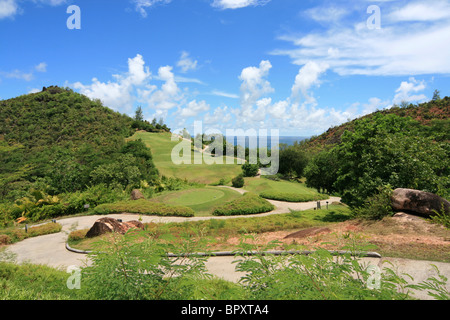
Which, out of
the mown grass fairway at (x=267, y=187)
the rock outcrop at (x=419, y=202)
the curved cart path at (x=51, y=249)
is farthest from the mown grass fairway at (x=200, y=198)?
the rock outcrop at (x=419, y=202)

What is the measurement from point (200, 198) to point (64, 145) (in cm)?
5031

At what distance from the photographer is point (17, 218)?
763 inches

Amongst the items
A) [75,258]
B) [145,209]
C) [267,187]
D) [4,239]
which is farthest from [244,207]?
[4,239]

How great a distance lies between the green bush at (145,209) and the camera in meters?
19.7

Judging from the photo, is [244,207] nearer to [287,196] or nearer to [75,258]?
[287,196]

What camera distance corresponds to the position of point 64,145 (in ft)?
197

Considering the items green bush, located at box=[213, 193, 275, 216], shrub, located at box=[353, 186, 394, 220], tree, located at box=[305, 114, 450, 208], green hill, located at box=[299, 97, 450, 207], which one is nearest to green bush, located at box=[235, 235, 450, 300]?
shrub, located at box=[353, 186, 394, 220]

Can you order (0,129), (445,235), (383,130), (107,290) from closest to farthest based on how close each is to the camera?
(107,290) → (445,235) → (383,130) → (0,129)

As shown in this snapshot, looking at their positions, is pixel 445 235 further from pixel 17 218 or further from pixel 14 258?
pixel 17 218

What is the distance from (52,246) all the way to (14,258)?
6.57ft

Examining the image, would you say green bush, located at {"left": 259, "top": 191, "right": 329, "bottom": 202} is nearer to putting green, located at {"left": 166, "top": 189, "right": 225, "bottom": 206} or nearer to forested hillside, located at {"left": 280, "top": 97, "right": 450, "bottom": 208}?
putting green, located at {"left": 166, "top": 189, "right": 225, "bottom": 206}

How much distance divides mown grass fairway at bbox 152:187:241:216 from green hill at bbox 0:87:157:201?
5.94 m

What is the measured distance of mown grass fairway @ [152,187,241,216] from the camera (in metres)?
22.7
